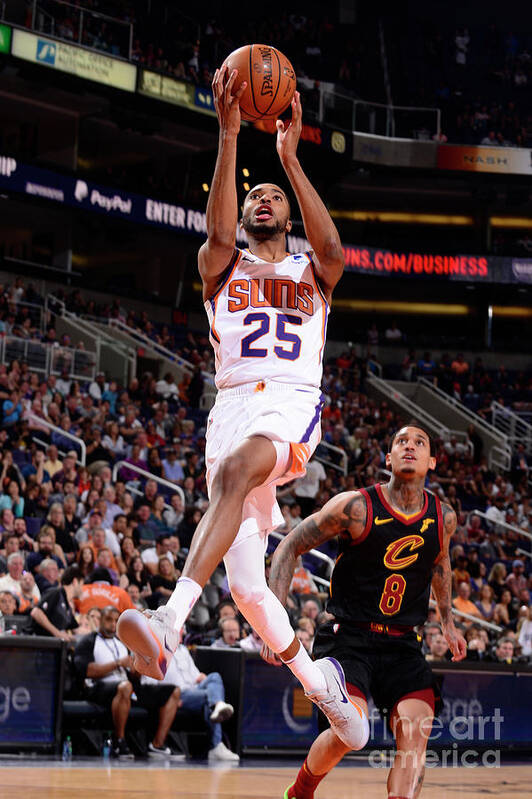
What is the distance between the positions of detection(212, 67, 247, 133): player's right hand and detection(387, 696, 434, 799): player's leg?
2.99 meters

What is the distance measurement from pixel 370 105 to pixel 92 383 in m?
14.5

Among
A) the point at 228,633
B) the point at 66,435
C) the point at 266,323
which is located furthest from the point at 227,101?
the point at 66,435

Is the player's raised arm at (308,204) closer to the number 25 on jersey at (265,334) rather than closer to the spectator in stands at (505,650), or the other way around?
the number 25 on jersey at (265,334)

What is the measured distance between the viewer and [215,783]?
8289mm

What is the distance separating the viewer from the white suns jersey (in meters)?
5.57

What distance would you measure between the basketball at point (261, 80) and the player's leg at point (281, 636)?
2123 mm

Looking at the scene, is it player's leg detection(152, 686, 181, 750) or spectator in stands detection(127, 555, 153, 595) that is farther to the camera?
spectator in stands detection(127, 555, 153, 595)

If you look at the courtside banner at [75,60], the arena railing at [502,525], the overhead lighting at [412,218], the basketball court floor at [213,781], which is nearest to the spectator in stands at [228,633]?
the basketball court floor at [213,781]

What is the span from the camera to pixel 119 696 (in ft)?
33.3

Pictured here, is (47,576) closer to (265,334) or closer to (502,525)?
(265,334)

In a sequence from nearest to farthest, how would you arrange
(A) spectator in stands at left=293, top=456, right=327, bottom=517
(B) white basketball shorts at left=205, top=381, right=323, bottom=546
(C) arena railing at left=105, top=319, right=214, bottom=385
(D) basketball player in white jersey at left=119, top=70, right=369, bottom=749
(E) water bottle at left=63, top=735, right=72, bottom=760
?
(D) basketball player in white jersey at left=119, top=70, right=369, bottom=749, (B) white basketball shorts at left=205, top=381, right=323, bottom=546, (E) water bottle at left=63, top=735, right=72, bottom=760, (A) spectator in stands at left=293, top=456, right=327, bottom=517, (C) arena railing at left=105, top=319, right=214, bottom=385

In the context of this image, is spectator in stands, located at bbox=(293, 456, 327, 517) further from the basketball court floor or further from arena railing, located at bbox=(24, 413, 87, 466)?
the basketball court floor

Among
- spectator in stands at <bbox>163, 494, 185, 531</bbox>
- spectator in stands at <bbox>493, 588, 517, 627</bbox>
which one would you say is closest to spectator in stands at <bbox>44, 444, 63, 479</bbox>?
spectator in stands at <bbox>163, 494, 185, 531</bbox>

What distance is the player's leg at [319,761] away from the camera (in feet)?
19.0
